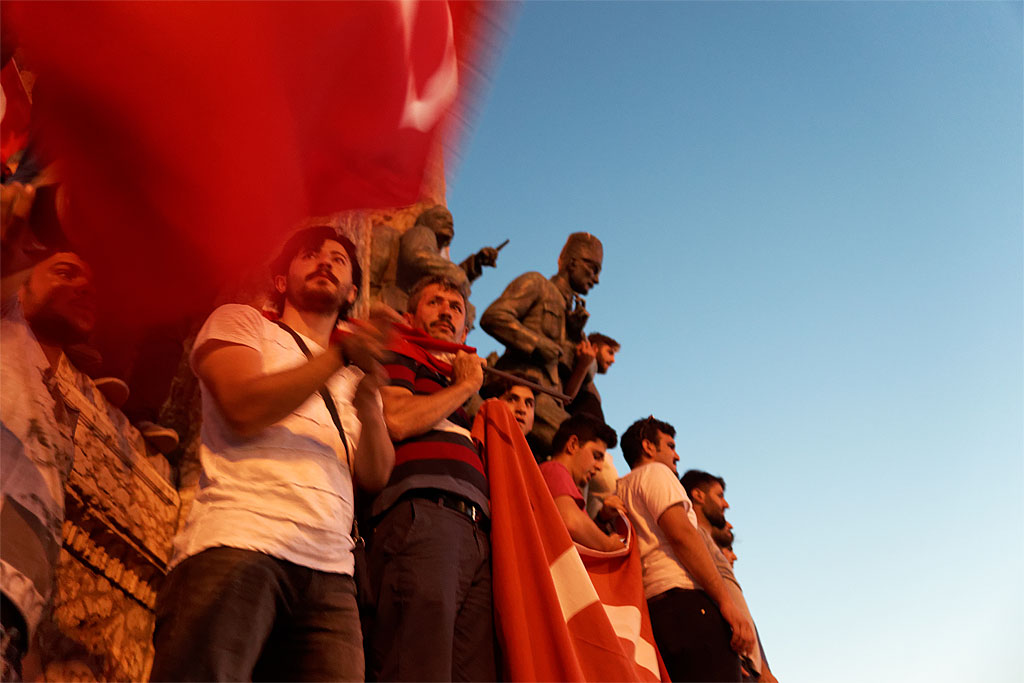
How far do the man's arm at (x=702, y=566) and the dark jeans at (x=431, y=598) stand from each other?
4.36 feet

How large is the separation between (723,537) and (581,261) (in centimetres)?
254

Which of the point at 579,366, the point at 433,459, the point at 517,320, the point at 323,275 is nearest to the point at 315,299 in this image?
the point at 323,275

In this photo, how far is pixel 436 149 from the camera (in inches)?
108

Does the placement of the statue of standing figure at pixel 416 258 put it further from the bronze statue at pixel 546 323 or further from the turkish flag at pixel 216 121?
the turkish flag at pixel 216 121

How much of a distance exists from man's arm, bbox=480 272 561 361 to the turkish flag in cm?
379

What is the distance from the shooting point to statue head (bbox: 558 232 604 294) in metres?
7.30

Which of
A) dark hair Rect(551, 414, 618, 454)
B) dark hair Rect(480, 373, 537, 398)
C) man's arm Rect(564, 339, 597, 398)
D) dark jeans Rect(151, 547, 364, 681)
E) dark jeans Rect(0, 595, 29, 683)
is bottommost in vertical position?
dark jeans Rect(0, 595, 29, 683)

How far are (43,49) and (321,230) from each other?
910 millimetres

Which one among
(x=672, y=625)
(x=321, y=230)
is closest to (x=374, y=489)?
(x=321, y=230)

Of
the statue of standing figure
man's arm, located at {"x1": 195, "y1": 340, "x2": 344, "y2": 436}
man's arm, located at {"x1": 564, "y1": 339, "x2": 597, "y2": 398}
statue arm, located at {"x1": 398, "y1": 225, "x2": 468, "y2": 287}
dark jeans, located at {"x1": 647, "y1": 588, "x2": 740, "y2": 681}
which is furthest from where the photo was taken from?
man's arm, located at {"x1": 564, "y1": 339, "x2": 597, "y2": 398}

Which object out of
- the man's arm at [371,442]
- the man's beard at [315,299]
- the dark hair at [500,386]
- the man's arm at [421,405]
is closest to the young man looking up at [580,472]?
the dark hair at [500,386]

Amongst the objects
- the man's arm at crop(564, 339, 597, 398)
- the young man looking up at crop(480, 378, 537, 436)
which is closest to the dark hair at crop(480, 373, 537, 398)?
the young man looking up at crop(480, 378, 537, 436)

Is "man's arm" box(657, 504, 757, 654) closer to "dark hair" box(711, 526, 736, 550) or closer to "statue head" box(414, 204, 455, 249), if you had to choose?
"dark hair" box(711, 526, 736, 550)

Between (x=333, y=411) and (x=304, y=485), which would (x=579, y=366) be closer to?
(x=333, y=411)
